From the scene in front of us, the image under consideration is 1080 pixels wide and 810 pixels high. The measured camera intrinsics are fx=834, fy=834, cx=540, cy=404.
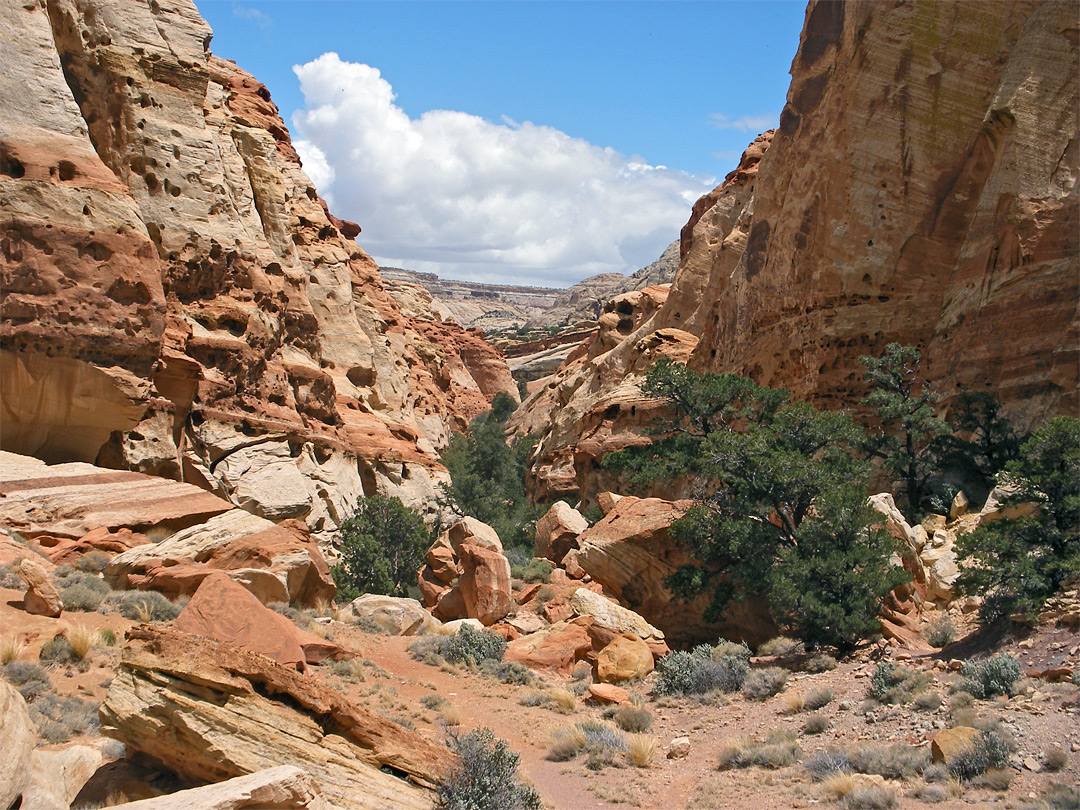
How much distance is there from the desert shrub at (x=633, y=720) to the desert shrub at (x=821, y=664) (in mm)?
3355

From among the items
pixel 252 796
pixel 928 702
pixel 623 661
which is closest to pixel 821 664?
pixel 928 702

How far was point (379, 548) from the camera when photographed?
79.0 ft

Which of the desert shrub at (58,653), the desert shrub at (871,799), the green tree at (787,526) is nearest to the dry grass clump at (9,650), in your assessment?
the desert shrub at (58,653)

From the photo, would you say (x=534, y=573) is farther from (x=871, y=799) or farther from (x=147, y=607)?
(x=871, y=799)

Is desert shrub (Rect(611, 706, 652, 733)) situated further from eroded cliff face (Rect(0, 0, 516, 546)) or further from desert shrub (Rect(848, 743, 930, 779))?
eroded cliff face (Rect(0, 0, 516, 546))

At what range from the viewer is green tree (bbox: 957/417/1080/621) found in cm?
1320

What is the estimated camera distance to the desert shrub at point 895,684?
1195 centimetres

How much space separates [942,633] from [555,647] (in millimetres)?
7376

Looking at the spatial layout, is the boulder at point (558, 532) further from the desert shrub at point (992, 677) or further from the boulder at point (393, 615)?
the desert shrub at point (992, 677)

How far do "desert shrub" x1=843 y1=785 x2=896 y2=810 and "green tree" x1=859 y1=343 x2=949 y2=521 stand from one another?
13999 mm

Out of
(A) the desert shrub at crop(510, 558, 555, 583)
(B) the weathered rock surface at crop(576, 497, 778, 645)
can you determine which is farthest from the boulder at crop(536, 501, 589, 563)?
(B) the weathered rock surface at crop(576, 497, 778, 645)

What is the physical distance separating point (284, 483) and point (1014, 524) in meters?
18.4

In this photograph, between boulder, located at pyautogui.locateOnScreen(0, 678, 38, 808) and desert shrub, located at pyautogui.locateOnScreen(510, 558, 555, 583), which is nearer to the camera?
boulder, located at pyautogui.locateOnScreen(0, 678, 38, 808)

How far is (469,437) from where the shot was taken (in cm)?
5019
